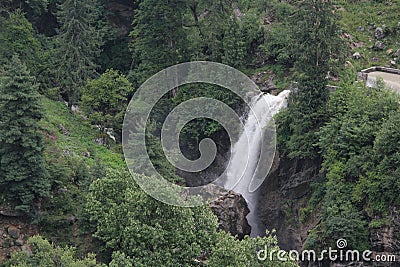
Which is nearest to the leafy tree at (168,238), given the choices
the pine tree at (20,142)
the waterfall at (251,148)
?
the pine tree at (20,142)

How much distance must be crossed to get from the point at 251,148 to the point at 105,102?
30.5 ft

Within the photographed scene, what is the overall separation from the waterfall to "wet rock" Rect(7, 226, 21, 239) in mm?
12400

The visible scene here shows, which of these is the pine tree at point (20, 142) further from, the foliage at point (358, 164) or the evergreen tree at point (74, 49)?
the evergreen tree at point (74, 49)

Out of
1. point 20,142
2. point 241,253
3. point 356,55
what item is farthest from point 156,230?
point 356,55

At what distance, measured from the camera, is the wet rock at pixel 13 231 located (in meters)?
28.5

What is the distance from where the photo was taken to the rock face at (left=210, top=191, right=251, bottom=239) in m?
31.9

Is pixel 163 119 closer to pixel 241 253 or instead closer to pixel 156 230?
pixel 156 230

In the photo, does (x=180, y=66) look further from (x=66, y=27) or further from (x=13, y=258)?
(x=13, y=258)

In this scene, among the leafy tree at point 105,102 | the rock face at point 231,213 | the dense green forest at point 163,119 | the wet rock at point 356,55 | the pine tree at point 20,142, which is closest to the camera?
the dense green forest at point 163,119

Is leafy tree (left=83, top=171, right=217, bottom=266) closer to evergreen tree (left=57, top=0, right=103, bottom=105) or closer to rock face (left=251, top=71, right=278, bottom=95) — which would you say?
rock face (left=251, top=71, right=278, bottom=95)

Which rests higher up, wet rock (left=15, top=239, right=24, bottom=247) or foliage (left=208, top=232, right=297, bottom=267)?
wet rock (left=15, top=239, right=24, bottom=247)

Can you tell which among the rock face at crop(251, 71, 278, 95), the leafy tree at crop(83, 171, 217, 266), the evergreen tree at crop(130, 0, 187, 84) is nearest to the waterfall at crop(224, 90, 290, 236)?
the rock face at crop(251, 71, 278, 95)

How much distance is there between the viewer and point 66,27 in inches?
1704

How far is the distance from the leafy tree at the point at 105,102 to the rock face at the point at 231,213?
393 inches
